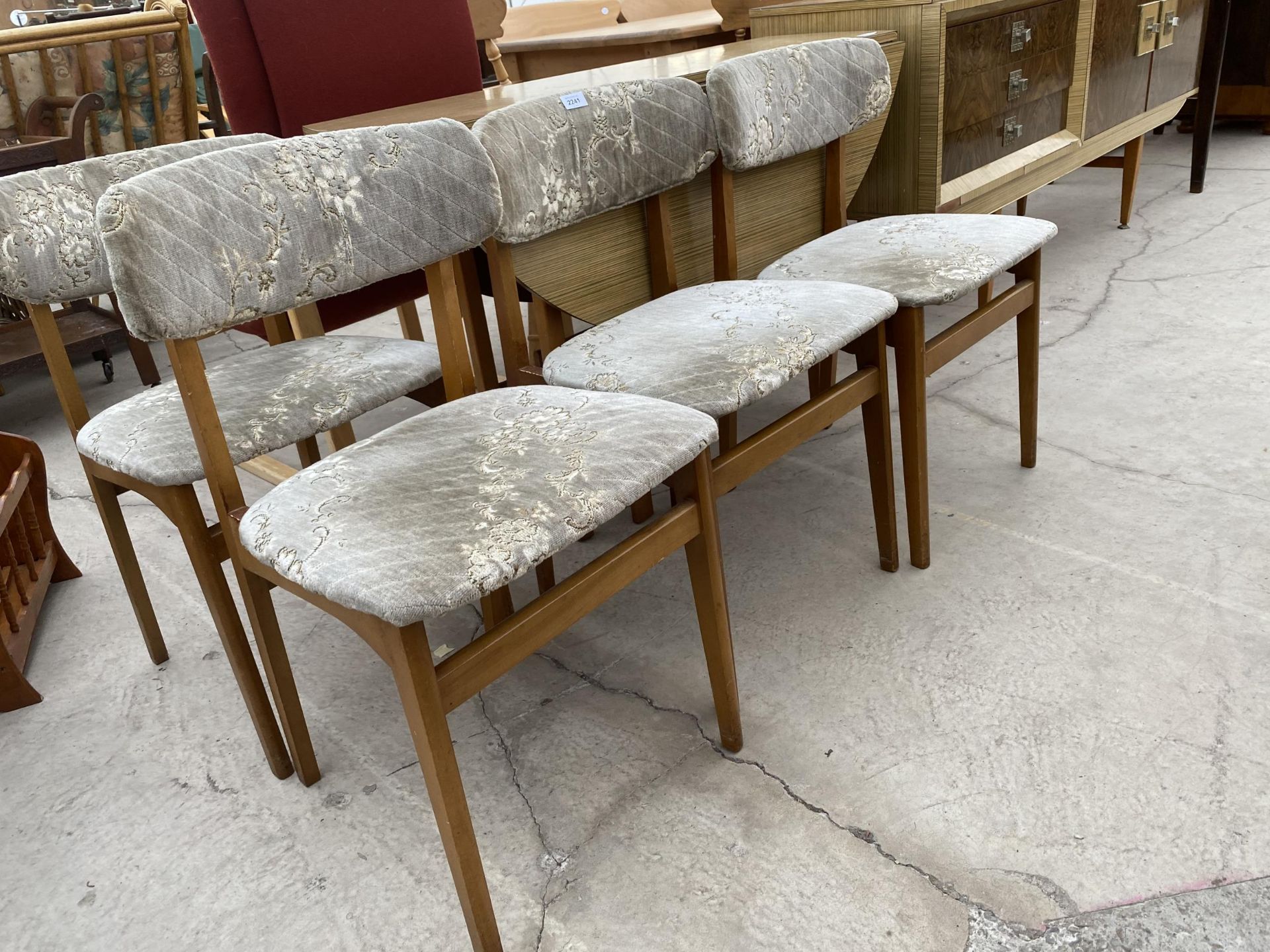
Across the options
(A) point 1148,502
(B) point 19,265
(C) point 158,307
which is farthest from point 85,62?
(A) point 1148,502

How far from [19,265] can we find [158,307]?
20.5 inches

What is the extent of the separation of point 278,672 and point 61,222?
2.45ft

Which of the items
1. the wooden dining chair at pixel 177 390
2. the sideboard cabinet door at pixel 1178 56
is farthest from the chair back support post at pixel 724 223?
the sideboard cabinet door at pixel 1178 56

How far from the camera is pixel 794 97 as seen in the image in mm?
1741

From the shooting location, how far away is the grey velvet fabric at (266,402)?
4.21 ft

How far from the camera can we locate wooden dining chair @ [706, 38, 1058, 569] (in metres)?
1.57

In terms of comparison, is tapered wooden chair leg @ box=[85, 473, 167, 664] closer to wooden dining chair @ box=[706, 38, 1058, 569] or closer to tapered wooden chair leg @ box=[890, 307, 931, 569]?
wooden dining chair @ box=[706, 38, 1058, 569]

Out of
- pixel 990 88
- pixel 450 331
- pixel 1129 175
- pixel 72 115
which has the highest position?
pixel 72 115

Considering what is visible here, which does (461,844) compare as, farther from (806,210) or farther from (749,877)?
(806,210)

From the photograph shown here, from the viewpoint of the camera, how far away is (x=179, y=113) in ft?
11.2

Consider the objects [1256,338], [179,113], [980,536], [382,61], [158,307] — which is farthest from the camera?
[179,113]

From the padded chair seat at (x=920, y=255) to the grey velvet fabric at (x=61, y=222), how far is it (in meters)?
0.93

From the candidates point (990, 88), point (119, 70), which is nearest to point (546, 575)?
point (990, 88)

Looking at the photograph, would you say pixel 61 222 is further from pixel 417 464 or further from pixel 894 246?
pixel 894 246
